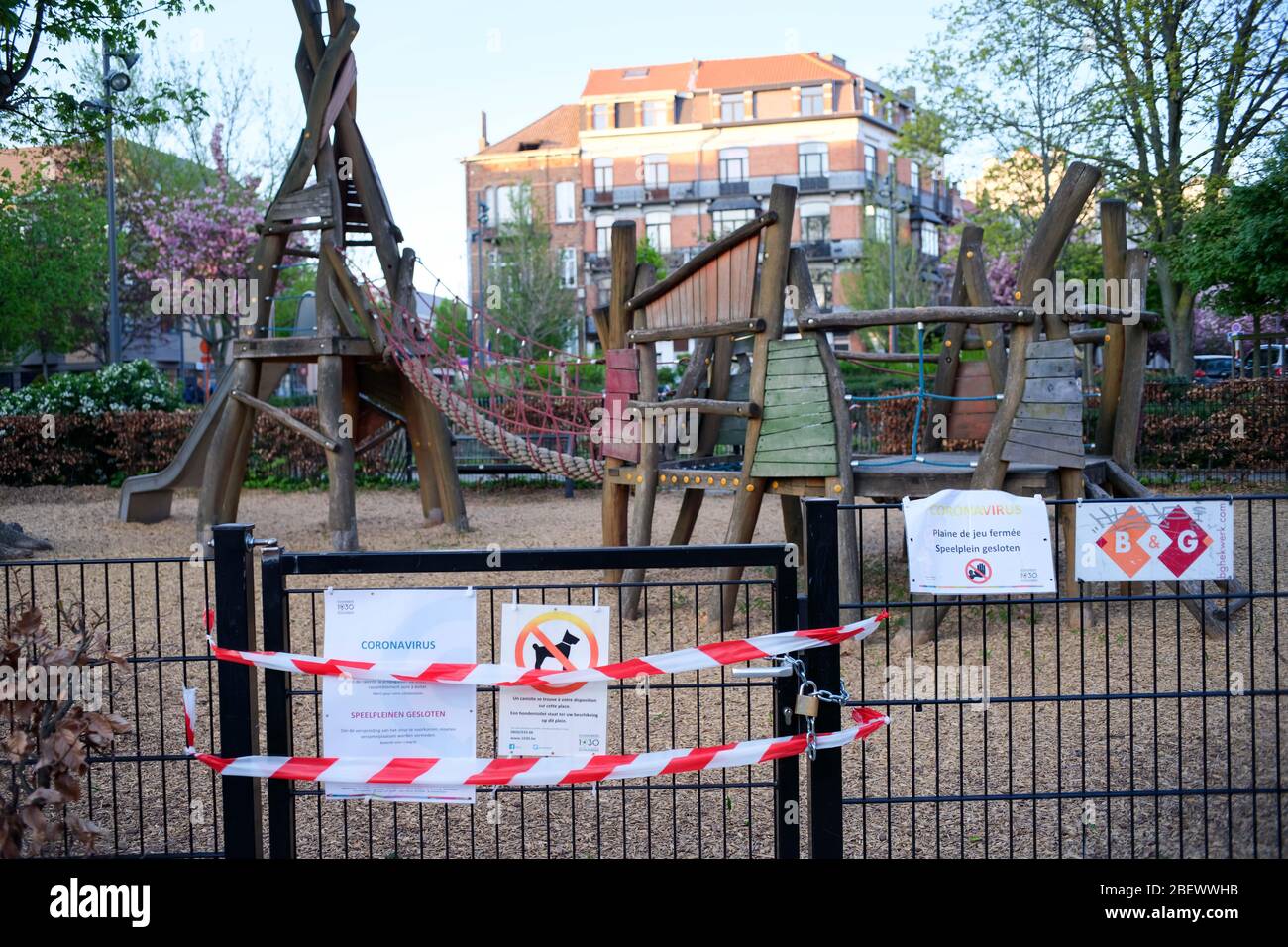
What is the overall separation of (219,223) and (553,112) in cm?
3681

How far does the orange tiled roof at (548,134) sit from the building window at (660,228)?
22.4 ft

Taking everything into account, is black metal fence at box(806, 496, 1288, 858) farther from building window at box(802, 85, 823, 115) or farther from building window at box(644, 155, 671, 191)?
building window at box(802, 85, 823, 115)

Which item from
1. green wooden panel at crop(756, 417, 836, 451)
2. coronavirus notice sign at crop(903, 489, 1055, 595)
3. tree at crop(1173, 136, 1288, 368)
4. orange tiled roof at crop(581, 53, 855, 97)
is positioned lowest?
coronavirus notice sign at crop(903, 489, 1055, 595)

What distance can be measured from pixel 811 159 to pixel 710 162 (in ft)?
16.3

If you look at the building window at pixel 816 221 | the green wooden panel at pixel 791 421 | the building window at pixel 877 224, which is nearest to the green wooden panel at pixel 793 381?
the green wooden panel at pixel 791 421

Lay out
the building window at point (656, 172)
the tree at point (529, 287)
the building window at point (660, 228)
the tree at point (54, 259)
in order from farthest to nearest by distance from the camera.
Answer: the building window at point (656, 172)
the building window at point (660, 228)
the tree at point (529, 287)
the tree at point (54, 259)

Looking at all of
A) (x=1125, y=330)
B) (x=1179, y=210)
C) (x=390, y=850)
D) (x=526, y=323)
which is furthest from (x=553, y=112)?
(x=390, y=850)

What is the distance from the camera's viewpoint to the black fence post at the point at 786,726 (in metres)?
3.64

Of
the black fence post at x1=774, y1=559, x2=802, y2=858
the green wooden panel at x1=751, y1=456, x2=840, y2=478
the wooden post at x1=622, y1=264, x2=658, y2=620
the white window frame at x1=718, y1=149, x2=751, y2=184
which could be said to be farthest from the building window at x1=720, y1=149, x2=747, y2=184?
the black fence post at x1=774, y1=559, x2=802, y2=858

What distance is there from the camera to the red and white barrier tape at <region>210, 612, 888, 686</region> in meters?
3.49

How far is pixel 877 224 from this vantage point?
52.8 m

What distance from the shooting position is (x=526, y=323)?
42094 millimetres

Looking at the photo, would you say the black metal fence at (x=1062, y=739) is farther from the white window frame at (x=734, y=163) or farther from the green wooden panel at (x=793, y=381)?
the white window frame at (x=734, y=163)

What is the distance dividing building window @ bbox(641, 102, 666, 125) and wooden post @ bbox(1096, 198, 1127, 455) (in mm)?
54753
